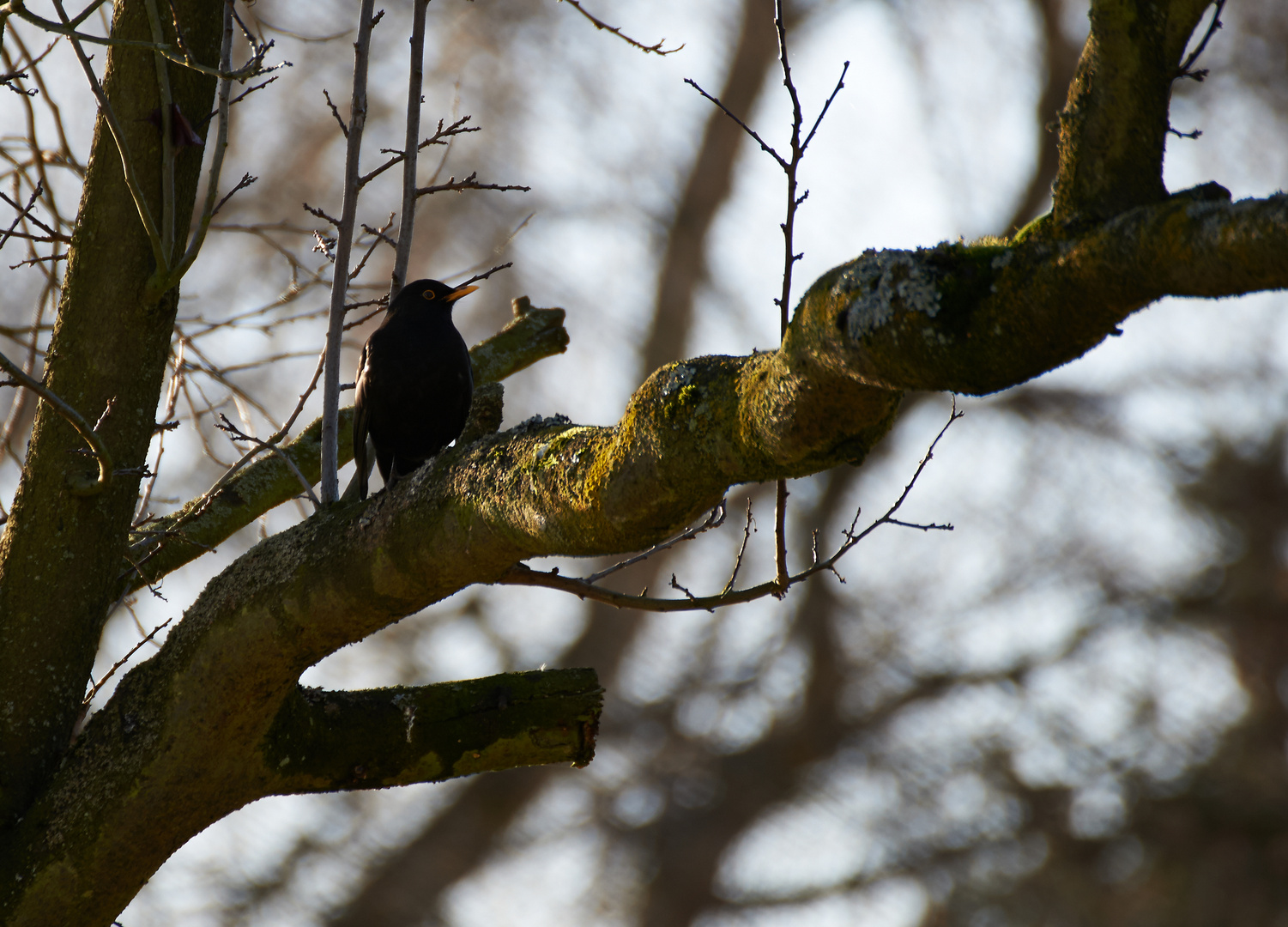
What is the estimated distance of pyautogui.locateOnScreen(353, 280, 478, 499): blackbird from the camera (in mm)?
3984

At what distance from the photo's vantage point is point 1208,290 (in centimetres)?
118

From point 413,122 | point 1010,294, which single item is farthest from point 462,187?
point 1010,294

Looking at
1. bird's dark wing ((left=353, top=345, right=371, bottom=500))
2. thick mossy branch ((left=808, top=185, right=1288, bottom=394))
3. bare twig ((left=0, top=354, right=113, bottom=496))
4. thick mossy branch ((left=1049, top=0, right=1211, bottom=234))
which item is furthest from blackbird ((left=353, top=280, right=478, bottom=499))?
thick mossy branch ((left=1049, top=0, right=1211, bottom=234))

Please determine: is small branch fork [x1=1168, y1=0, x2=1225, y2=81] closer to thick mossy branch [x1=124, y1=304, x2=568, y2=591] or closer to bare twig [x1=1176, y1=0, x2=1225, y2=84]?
bare twig [x1=1176, y1=0, x2=1225, y2=84]

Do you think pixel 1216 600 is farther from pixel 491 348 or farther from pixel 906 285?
pixel 906 285

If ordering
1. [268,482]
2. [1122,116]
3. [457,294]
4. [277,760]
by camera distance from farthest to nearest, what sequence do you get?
[457,294] → [268,482] → [277,760] → [1122,116]

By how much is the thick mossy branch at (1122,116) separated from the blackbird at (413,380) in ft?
9.16

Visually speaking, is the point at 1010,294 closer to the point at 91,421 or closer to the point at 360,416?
the point at 91,421

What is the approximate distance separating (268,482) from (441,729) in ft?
4.03

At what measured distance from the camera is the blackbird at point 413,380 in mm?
3984

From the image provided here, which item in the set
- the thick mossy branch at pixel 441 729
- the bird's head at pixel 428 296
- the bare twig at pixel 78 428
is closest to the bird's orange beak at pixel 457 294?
the bird's head at pixel 428 296

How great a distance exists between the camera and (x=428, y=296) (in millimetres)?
4309

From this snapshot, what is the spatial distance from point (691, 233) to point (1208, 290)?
9.54 meters

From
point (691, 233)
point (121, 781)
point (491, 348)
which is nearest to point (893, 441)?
point (691, 233)
